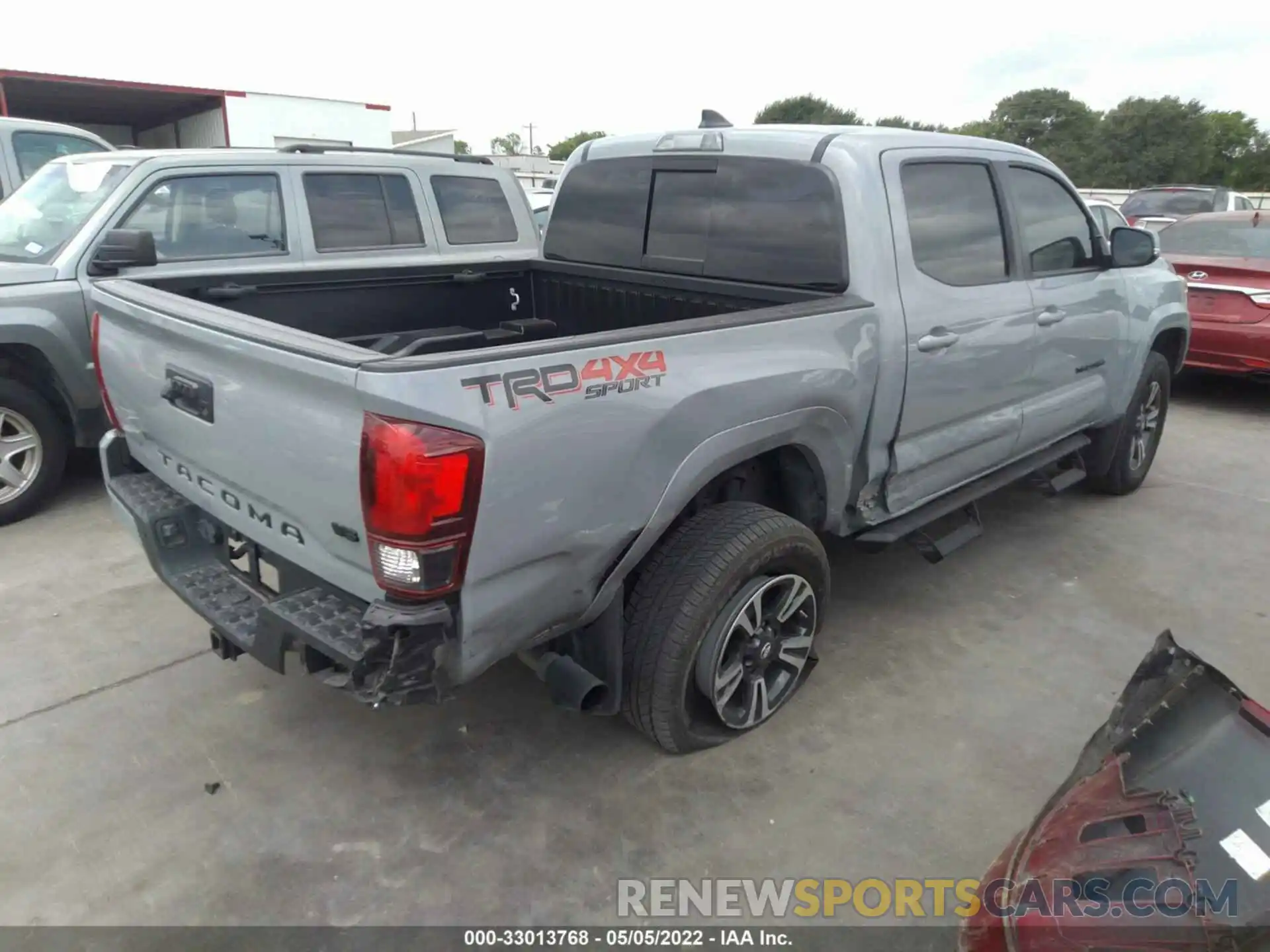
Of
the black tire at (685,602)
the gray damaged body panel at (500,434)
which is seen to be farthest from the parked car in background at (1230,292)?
the black tire at (685,602)

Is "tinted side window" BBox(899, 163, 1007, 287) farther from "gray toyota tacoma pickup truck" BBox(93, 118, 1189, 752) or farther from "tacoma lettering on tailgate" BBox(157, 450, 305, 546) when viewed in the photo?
"tacoma lettering on tailgate" BBox(157, 450, 305, 546)

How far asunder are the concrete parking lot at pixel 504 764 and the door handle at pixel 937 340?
1.27 m

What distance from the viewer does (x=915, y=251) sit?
3.35m

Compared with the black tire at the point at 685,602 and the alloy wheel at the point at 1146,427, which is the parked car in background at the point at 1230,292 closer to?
the alloy wheel at the point at 1146,427

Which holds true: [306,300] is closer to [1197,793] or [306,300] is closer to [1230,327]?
[1197,793]

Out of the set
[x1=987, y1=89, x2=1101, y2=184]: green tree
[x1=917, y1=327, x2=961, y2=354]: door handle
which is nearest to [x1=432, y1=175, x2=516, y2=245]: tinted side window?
[x1=917, y1=327, x2=961, y2=354]: door handle

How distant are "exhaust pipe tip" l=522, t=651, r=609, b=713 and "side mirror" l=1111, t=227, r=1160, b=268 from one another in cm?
349

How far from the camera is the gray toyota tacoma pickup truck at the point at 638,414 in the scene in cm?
214

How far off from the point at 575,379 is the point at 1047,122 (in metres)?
68.9

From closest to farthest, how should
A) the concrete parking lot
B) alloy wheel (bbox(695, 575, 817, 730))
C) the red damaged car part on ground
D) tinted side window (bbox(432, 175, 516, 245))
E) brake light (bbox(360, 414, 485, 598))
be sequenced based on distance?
the red damaged car part on ground
brake light (bbox(360, 414, 485, 598))
the concrete parking lot
alloy wheel (bbox(695, 575, 817, 730))
tinted side window (bbox(432, 175, 516, 245))

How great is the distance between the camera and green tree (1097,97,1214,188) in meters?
47.5

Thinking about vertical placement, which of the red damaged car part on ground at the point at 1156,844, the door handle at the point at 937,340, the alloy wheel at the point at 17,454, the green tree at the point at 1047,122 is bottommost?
the alloy wheel at the point at 17,454

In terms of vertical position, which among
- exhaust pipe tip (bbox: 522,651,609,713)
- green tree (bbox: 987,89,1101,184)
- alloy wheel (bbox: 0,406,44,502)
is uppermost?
green tree (bbox: 987,89,1101,184)

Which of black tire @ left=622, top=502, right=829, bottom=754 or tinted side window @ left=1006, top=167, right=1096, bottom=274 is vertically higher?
tinted side window @ left=1006, top=167, right=1096, bottom=274
